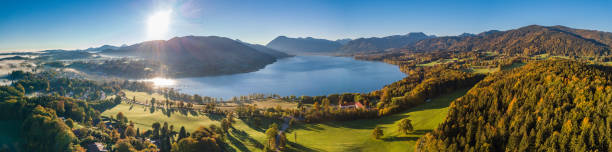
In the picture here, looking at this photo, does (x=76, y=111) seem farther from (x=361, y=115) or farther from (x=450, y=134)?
(x=450, y=134)

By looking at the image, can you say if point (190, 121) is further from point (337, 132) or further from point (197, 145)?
point (337, 132)

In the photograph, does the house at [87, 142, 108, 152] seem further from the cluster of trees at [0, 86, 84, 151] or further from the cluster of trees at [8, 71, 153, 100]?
the cluster of trees at [8, 71, 153, 100]

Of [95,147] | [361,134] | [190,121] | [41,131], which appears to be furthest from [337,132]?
[41,131]

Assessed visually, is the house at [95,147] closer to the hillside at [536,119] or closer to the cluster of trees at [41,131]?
the cluster of trees at [41,131]

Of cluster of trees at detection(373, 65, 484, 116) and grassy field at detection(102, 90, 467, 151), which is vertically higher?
cluster of trees at detection(373, 65, 484, 116)

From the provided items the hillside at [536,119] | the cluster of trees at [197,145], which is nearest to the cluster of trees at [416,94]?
the hillside at [536,119]

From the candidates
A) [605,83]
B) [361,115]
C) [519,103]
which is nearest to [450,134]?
[519,103]

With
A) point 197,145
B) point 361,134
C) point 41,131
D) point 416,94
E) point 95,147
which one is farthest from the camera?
point 416,94

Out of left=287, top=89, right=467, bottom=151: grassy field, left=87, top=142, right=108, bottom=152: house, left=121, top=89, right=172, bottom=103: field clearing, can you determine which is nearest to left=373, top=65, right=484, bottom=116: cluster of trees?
left=287, top=89, right=467, bottom=151: grassy field
